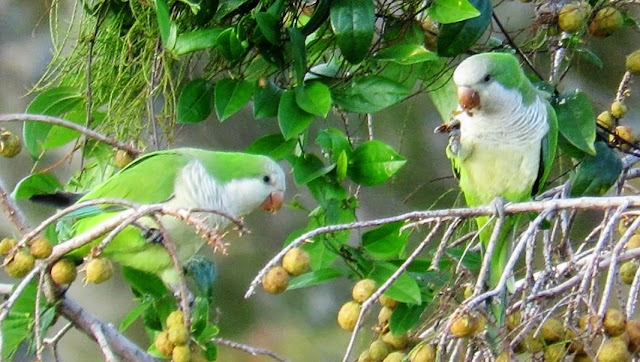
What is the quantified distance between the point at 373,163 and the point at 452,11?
0.23m

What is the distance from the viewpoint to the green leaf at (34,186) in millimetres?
1153

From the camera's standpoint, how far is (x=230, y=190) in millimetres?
1378

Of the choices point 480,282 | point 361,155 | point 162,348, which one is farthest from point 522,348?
point 162,348

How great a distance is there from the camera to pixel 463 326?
2.95 ft

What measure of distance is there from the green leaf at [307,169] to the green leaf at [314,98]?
7cm

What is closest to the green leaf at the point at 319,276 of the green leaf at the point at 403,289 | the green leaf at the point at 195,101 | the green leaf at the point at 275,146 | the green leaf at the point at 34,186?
the green leaf at the point at 403,289

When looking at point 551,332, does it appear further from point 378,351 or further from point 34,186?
point 34,186

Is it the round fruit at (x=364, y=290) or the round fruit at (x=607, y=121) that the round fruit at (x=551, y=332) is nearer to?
the round fruit at (x=364, y=290)

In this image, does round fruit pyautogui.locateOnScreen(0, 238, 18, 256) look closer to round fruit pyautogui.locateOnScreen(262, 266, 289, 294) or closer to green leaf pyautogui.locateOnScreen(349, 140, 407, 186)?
round fruit pyautogui.locateOnScreen(262, 266, 289, 294)

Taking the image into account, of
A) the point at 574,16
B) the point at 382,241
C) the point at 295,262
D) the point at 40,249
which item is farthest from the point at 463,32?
the point at 40,249

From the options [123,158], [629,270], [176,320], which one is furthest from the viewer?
[123,158]

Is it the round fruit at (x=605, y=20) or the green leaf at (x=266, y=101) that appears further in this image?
the round fruit at (x=605, y=20)

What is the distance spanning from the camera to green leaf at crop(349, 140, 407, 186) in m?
A: 1.08

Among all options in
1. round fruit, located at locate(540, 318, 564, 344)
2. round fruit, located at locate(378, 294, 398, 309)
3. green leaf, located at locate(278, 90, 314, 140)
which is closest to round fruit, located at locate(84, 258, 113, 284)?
green leaf, located at locate(278, 90, 314, 140)
